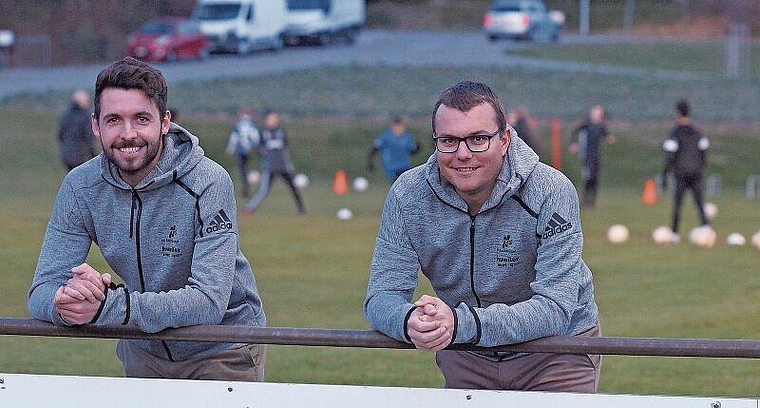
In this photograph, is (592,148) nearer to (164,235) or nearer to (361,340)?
(164,235)

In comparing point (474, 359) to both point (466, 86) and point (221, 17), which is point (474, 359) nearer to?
point (466, 86)

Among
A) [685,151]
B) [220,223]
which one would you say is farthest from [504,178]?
[685,151]

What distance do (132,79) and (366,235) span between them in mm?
15668

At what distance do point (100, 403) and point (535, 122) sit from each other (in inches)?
1400

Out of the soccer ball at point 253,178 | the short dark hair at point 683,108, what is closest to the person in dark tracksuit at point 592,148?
the short dark hair at point 683,108

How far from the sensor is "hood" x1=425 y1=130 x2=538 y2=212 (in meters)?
4.38

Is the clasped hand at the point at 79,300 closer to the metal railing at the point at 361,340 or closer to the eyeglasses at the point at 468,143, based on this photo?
the metal railing at the point at 361,340

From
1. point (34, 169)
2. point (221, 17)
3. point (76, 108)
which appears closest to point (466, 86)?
point (76, 108)

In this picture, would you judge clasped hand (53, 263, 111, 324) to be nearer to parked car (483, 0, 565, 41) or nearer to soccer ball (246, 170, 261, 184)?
soccer ball (246, 170, 261, 184)

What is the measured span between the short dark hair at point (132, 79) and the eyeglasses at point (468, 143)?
94 cm

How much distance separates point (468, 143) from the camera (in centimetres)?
427

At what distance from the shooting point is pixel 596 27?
6662 cm

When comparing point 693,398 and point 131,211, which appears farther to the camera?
point 131,211

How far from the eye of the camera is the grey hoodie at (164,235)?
4.50 meters
